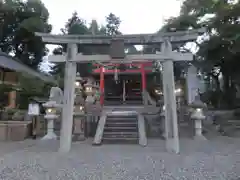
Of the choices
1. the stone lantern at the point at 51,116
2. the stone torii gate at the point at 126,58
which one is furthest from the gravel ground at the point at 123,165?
the stone lantern at the point at 51,116

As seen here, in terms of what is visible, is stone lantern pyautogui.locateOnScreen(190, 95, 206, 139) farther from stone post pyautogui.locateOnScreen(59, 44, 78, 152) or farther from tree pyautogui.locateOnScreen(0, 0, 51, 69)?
tree pyautogui.locateOnScreen(0, 0, 51, 69)

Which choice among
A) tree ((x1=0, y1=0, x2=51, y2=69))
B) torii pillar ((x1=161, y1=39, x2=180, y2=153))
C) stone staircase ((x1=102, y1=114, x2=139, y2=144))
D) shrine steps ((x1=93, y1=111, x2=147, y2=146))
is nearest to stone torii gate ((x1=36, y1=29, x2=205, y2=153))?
torii pillar ((x1=161, y1=39, x2=180, y2=153))

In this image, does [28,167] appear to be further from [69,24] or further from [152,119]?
[69,24]

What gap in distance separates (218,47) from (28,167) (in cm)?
1066

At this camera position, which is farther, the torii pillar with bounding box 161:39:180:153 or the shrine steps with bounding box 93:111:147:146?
the shrine steps with bounding box 93:111:147:146

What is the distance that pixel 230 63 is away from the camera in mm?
12086

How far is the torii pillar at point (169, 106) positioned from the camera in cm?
534

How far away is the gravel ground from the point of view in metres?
3.52

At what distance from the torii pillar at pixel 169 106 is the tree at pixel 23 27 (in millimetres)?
18492

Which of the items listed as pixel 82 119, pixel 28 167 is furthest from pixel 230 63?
pixel 28 167

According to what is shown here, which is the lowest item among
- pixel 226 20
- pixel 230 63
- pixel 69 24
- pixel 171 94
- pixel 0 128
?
pixel 0 128

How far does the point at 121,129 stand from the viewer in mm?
7746

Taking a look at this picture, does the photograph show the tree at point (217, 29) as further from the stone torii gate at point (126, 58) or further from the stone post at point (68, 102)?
the stone post at point (68, 102)

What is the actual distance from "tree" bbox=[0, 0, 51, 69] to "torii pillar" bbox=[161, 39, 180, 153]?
18.5 metres
